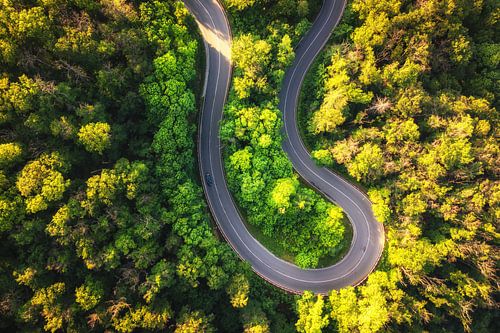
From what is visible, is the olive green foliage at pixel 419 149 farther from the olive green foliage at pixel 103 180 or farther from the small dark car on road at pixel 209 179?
the olive green foliage at pixel 103 180

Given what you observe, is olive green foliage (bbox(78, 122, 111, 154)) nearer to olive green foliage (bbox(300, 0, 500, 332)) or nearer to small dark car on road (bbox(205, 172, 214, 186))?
small dark car on road (bbox(205, 172, 214, 186))

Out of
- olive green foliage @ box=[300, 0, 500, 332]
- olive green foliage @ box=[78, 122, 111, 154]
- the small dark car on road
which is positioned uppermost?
olive green foliage @ box=[300, 0, 500, 332]

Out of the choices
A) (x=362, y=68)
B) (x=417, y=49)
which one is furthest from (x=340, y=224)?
(x=417, y=49)

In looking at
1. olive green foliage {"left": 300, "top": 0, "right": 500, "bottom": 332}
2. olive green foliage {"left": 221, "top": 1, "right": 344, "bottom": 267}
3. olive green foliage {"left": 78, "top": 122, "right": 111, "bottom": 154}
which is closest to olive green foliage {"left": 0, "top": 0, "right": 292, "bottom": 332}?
olive green foliage {"left": 78, "top": 122, "right": 111, "bottom": 154}

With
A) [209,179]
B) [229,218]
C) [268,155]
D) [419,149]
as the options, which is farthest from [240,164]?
[419,149]

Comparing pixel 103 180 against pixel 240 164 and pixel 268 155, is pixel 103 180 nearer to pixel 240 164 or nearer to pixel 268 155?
pixel 240 164

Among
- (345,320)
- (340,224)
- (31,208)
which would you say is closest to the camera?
(31,208)

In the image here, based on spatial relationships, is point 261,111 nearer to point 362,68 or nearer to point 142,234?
point 362,68
